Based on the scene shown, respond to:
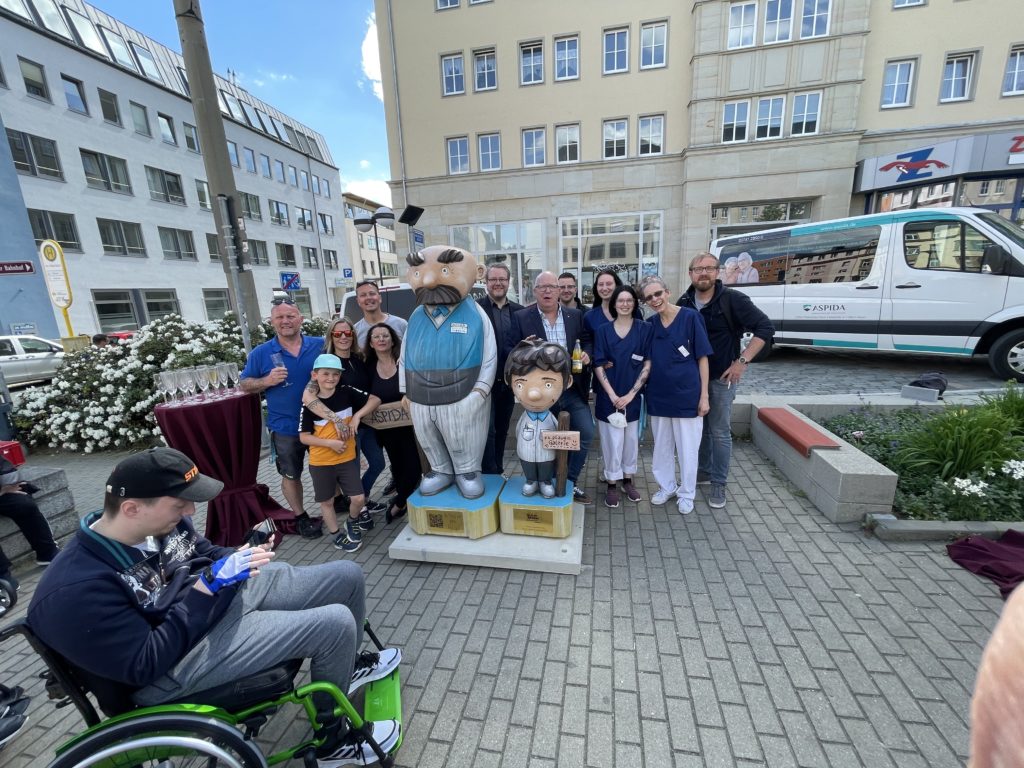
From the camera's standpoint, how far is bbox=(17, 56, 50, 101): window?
15.3 metres

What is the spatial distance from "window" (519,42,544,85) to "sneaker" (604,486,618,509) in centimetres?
1491

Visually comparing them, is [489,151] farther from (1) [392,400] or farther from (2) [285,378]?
(2) [285,378]

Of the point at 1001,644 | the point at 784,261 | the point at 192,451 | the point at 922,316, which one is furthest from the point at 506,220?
the point at 1001,644

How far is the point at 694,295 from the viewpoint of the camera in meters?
3.68

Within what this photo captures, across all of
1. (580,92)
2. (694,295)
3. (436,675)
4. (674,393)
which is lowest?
(436,675)

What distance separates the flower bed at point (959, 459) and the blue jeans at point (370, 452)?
393 cm

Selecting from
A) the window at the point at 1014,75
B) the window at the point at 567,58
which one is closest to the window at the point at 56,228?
the window at the point at 567,58

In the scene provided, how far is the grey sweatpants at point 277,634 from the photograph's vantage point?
154 centimetres

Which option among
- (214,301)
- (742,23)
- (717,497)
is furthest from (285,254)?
(717,497)

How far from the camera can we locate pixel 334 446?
318 centimetres

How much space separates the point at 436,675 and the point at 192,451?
226 centimetres

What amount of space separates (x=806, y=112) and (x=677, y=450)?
1406cm

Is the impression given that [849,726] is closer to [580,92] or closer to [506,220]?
[506,220]

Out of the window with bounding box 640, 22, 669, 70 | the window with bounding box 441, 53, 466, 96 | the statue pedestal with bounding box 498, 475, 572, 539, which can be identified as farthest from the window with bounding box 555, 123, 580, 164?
the statue pedestal with bounding box 498, 475, 572, 539
